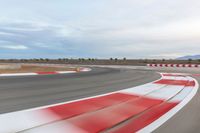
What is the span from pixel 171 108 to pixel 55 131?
332 centimetres

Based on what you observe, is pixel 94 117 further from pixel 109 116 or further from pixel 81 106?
pixel 81 106

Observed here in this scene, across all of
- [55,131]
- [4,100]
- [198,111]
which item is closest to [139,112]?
[198,111]

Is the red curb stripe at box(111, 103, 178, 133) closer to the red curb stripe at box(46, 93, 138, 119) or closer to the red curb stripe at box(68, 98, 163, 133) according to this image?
the red curb stripe at box(68, 98, 163, 133)

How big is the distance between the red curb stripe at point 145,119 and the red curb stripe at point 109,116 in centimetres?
20

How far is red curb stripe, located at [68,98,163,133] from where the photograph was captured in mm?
4114

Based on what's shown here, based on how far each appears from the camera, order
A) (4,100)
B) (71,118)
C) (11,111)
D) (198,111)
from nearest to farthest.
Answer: (71,118) < (11,111) < (198,111) < (4,100)

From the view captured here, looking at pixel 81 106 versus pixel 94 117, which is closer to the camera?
pixel 94 117

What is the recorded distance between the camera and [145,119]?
4.66m

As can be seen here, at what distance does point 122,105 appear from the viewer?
593cm

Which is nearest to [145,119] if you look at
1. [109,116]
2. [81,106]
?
[109,116]

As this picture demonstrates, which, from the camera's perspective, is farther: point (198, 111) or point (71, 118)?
point (198, 111)

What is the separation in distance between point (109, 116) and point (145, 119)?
2.59ft

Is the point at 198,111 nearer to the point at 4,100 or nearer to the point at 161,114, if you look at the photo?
the point at 161,114

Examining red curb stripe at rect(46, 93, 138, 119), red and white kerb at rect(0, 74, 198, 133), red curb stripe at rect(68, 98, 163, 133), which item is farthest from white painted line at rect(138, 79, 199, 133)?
red curb stripe at rect(46, 93, 138, 119)
